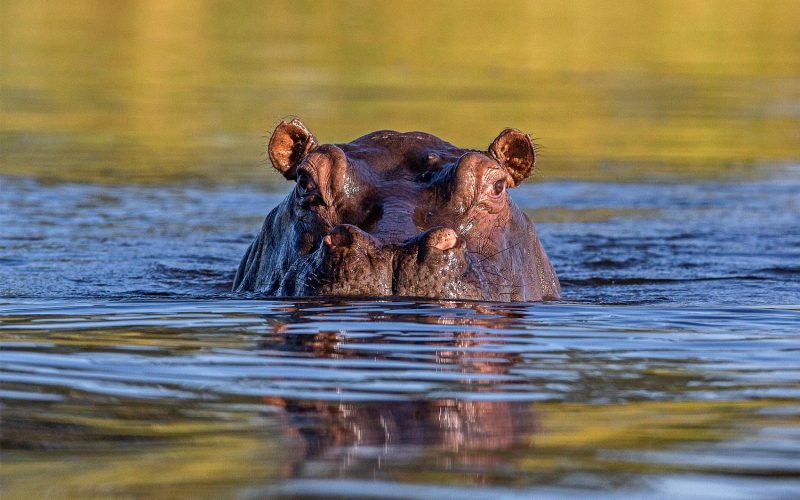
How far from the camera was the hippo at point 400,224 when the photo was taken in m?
7.08

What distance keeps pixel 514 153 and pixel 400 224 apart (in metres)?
1.59

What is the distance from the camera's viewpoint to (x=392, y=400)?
5004 millimetres

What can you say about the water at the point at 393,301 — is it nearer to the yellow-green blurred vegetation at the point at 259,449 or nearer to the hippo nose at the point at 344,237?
the yellow-green blurred vegetation at the point at 259,449

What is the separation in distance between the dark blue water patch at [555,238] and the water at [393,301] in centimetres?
5

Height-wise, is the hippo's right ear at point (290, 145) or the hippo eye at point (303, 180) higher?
the hippo's right ear at point (290, 145)

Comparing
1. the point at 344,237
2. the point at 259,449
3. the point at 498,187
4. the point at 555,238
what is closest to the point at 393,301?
the point at 344,237

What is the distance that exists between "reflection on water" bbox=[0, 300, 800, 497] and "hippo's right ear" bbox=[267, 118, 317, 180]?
167 centimetres

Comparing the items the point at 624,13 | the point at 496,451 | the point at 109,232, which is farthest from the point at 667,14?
the point at 496,451

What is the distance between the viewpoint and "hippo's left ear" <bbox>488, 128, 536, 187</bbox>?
8.72 metres

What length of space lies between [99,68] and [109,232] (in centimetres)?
1499

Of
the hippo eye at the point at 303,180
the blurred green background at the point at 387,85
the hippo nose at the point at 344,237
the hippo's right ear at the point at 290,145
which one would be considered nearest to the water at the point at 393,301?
the blurred green background at the point at 387,85

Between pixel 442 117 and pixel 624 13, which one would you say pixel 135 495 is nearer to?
pixel 442 117

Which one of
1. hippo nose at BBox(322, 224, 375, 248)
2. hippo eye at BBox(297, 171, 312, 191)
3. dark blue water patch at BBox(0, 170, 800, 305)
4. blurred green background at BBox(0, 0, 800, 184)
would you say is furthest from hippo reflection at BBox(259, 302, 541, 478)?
blurred green background at BBox(0, 0, 800, 184)

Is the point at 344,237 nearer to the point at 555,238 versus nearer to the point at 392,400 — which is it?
the point at 392,400
